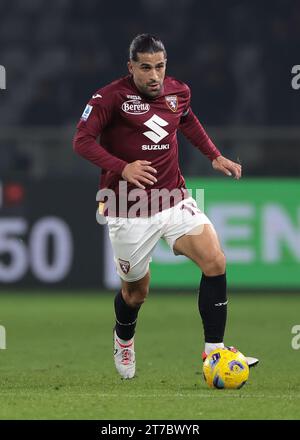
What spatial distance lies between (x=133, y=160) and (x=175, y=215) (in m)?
0.42

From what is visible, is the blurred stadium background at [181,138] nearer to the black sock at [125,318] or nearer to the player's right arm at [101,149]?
the black sock at [125,318]

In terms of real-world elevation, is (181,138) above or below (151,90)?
below

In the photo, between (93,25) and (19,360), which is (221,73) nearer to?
(93,25)

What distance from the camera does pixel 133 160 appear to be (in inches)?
287

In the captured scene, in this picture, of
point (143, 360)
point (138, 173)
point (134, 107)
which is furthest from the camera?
point (143, 360)

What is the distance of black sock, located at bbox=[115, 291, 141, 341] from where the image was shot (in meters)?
7.68

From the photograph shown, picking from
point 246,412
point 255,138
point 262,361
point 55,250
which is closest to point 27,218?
point 55,250

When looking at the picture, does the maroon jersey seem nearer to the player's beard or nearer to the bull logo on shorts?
the player's beard

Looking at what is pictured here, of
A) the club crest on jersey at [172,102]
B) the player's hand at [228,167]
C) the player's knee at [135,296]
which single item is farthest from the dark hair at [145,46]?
the player's knee at [135,296]

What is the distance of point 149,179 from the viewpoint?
6.87 metres

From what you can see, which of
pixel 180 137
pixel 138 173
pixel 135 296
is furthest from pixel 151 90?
pixel 180 137

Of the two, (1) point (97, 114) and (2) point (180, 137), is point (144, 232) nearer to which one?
(1) point (97, 114)

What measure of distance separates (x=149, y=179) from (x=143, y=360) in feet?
6.91

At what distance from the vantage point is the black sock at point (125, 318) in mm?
7676
